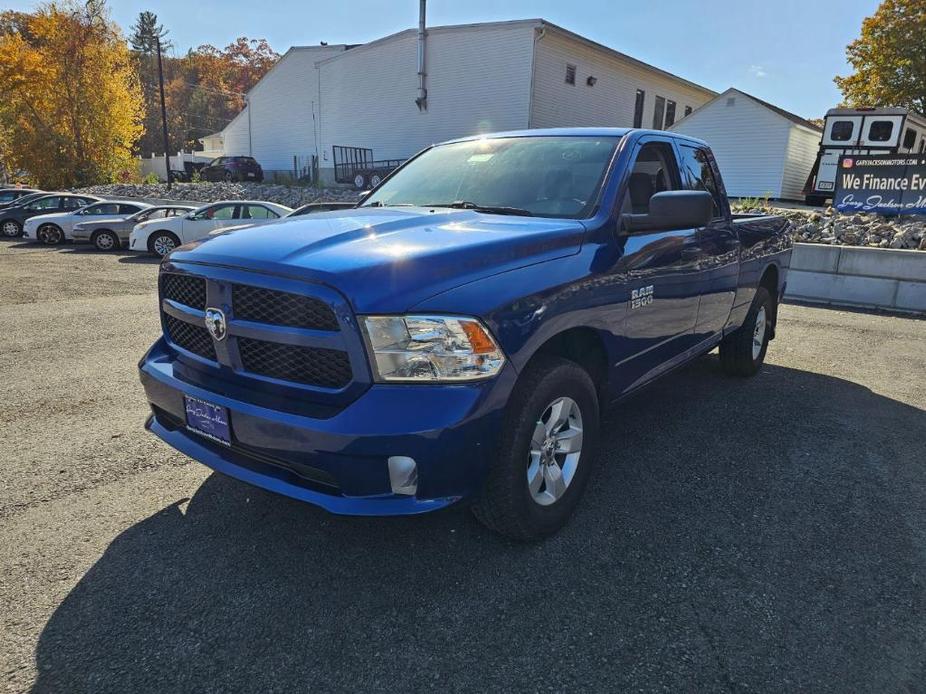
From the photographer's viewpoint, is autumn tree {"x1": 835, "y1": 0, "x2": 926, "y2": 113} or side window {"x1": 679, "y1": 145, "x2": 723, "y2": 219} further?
autumn tree {"x1": 835, "y1": 0, "x2": 926, "y2": 113}

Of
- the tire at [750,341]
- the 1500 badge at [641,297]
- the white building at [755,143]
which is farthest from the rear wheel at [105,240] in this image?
the white building at [755,143]

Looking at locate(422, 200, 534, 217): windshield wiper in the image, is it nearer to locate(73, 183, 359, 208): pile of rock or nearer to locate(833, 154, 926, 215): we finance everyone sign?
locate(833, 154, 926, 215): we finance everyone sign

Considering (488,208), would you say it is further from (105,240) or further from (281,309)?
(105,240)

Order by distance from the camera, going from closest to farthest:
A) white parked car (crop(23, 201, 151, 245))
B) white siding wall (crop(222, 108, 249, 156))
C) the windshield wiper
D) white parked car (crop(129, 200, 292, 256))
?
the windshield wiper, white parked car (crop(129, 200, 292, 256)), white parked car (crop(23, 201, 151, 245)), white siding wall (crop(222, 108, 249, 156))

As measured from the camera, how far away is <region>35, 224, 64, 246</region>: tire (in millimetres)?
18234

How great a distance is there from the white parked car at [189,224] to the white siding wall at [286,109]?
66.9ft

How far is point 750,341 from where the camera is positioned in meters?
5.47

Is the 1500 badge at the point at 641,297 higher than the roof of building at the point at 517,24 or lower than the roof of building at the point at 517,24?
lower

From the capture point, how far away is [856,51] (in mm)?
34312

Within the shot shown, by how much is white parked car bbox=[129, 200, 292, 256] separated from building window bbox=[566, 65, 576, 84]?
51.6 ft

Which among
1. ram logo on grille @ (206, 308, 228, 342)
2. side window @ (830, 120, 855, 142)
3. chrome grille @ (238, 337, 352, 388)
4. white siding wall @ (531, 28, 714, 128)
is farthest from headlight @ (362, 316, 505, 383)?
side window @ (830, 120, 855, 142)

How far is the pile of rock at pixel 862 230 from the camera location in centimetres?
995

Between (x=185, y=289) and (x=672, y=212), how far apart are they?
92.4 inches

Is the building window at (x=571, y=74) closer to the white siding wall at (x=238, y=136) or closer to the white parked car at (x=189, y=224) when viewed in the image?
the white parked car at (x=189, y=224)
